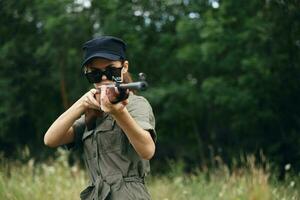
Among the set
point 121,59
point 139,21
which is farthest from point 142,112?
point 139,21

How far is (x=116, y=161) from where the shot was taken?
2895mm

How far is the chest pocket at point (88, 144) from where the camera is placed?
2.97 metres

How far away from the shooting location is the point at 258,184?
548 centimetres

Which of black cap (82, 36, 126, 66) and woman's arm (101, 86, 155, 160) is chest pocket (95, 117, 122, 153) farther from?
black cap (82, 36, 126, 66)

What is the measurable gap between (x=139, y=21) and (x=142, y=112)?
45.5 ft

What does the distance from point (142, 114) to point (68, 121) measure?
365mm

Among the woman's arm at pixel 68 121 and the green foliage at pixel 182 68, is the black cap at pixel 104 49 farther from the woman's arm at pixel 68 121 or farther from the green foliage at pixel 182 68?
the green foliage at pixel 182 68

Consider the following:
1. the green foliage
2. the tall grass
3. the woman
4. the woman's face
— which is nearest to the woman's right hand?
the woman

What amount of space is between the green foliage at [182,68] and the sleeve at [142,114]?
10.3 m

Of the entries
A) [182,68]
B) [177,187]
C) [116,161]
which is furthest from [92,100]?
[182,68]

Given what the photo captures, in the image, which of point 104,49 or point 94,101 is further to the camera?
point 104,49

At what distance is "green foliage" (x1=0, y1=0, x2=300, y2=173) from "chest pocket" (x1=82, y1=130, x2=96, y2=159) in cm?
1040

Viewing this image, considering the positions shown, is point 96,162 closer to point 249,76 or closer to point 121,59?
point 121,59

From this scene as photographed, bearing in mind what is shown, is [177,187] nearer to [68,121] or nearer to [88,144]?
[88,144]
